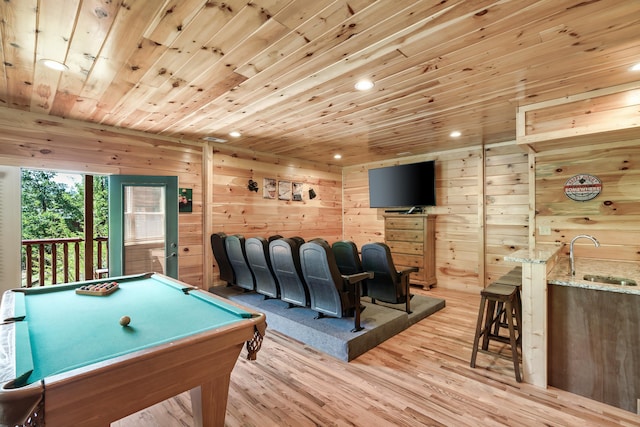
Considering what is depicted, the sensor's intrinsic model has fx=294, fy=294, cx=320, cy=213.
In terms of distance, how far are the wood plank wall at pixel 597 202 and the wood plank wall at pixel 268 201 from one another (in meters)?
3.91

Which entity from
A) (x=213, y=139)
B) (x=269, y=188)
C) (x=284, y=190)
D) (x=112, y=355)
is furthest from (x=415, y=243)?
(x=112, y=355)

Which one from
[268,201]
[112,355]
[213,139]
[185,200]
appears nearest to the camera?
[112,355]

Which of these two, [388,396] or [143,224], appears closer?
[388,396]

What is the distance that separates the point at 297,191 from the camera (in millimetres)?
6074

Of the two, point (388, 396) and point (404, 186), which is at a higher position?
point (404, 186)

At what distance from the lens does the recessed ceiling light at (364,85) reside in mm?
2570

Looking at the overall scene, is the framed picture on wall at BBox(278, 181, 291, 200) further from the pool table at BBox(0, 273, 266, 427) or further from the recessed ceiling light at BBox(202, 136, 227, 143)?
the pool table at BBox(0, 273, 266, 427)

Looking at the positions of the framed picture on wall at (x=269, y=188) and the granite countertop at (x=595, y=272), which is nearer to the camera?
the granite countertop at (x=595, y=272)

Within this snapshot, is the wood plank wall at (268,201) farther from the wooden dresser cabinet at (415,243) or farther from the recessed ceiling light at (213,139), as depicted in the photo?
the wooden dresser cabinet at (415,243)

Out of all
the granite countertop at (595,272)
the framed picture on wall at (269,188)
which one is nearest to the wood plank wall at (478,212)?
the granite countertop at (595,272)

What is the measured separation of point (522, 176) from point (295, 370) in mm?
4402

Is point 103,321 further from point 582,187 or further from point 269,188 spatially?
point 582,187

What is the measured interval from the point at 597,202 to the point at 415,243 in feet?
8.18

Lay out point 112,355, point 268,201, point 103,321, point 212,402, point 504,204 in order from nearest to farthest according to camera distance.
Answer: point 112,355
point 212,402
point 103,321
point 504,204
point 268,201
